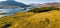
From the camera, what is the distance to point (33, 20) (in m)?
2.66

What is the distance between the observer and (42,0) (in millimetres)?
2982

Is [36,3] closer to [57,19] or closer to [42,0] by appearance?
[42,0]

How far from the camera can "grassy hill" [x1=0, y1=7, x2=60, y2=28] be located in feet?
8.56

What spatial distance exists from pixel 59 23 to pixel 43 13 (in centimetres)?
39

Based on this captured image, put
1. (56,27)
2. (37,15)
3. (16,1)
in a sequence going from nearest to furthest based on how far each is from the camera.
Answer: (56,27) → (37,15) → (16,1)

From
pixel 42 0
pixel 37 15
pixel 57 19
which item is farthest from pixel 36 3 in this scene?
pixel 57 19

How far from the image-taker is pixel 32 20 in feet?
8.73

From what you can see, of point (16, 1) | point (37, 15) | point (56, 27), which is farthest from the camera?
point (16, 1)

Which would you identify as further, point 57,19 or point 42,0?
point 42,0

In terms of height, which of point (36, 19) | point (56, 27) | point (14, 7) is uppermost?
point (14, 7)

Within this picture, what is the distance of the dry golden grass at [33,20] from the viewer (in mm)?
2607

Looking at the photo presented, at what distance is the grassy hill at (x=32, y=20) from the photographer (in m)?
2.61

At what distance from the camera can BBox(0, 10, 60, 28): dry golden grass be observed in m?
2.61

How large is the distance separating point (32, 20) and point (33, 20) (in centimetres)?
2
